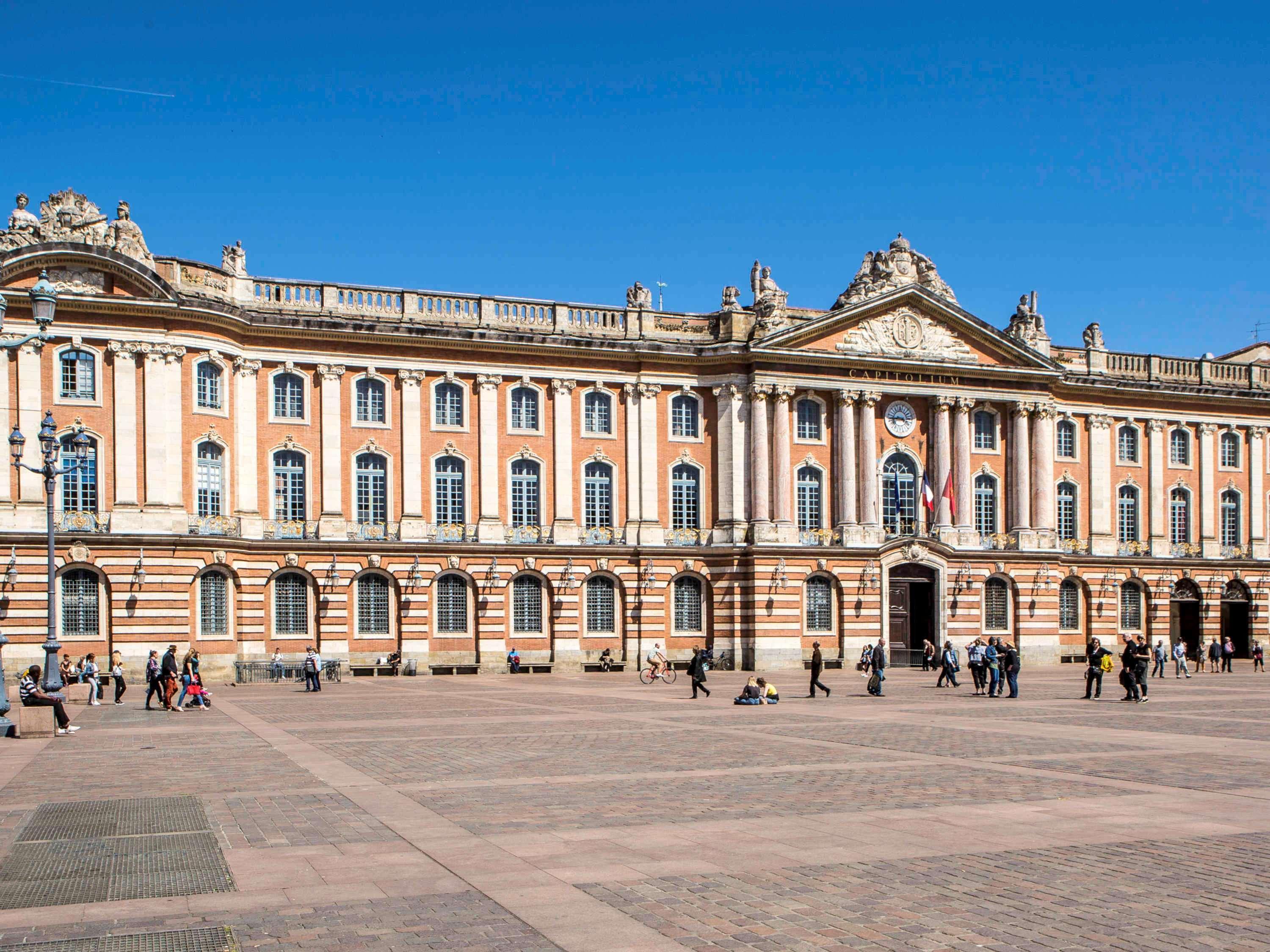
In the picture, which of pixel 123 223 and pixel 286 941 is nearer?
pixel 286 941

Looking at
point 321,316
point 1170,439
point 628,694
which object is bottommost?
point 628,694

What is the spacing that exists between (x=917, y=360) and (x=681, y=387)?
11052mm

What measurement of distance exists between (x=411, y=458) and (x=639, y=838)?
42.3m

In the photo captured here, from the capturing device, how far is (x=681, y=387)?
61.6 metres

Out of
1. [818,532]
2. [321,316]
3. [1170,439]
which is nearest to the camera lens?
[321,316]

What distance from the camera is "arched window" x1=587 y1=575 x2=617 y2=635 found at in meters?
60.1

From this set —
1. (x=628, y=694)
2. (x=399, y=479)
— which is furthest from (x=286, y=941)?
(x=399, y=479)

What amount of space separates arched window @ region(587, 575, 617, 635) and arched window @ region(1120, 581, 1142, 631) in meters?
27.0

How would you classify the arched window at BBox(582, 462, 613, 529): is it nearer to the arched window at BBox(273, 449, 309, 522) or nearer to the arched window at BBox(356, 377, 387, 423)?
the arched window at BBox(356, 377, 387, 423)

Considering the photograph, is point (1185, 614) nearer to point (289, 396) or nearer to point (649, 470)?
point (649, 470)

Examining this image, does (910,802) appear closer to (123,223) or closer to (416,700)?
(416,700)

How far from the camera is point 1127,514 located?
229ft

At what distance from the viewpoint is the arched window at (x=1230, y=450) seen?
237 feet

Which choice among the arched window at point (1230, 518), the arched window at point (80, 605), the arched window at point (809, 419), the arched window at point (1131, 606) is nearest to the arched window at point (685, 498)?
the arched window at point (809, 419)
